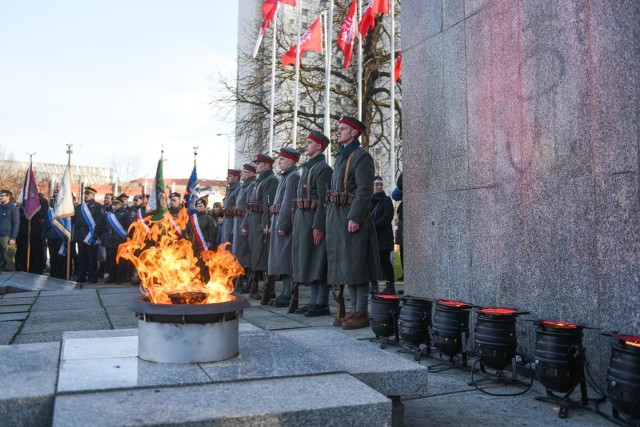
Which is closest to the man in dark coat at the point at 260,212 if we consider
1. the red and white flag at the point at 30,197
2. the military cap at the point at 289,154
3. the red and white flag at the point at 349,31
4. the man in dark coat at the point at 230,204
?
the military cap at the point at 289,154

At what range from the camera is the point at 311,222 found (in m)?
7.64

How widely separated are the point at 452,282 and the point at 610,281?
6.09 feet

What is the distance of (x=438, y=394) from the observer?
421cm

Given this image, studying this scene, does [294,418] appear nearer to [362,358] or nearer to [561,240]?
[362,358]

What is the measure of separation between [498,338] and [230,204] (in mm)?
7968

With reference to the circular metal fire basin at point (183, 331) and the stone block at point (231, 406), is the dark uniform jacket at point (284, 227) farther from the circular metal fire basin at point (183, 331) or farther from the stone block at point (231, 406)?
the stone block at point (231, 406)

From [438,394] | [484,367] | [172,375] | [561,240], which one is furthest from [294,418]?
[561,240]

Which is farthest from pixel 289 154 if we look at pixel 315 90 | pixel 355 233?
pixel 315 90

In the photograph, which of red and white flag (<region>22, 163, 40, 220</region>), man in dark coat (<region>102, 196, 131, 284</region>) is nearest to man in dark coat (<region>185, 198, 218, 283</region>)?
man in dark coat (<region>102, 196, 131, 284</region>)

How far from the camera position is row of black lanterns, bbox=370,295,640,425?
3.30 m

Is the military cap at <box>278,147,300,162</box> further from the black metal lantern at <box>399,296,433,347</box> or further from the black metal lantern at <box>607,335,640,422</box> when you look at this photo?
the black metal lantern at <box>607,335,640,422</box>

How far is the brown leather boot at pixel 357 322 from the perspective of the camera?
21.5 feet

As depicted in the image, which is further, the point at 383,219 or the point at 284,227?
the point at 383,219

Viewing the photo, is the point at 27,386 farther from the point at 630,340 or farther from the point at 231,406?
the point at 630,340
